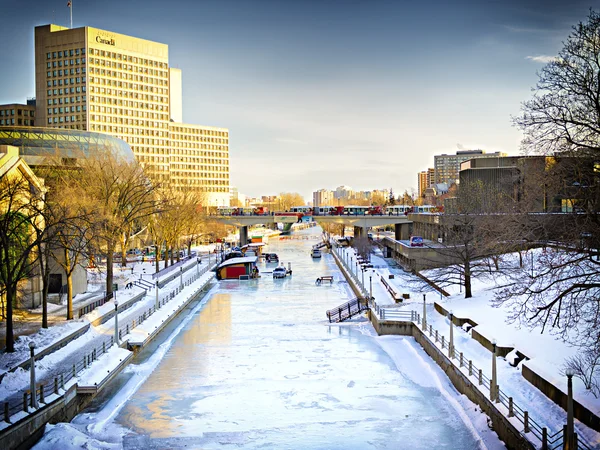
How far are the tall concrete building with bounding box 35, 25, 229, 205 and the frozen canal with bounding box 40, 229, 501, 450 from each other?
113929mm

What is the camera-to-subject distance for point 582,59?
15.7 meters

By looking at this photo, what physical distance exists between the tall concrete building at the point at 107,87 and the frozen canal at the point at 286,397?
113929 mm

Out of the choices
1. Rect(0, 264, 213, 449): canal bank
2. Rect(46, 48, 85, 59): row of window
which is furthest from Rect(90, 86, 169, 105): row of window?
Rect(0, 264, 213, 449): canal bank

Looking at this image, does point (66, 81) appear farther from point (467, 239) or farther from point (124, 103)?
point (467, 239)

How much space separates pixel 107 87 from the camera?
155 meters

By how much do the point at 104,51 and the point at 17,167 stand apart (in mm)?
135322

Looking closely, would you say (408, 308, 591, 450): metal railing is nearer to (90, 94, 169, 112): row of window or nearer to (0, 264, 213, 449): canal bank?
(0, 264, 213, 449): canal bank

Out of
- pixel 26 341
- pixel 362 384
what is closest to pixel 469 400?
pixel 362 384

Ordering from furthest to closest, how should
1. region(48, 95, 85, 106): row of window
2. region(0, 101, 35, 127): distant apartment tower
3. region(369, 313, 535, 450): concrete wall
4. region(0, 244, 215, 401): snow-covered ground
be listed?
region(0, 101, 35, 127): distant apartment tower → region(48, 95, 85, 106): row of window → region(0, 244, 215, 401): snow-covered ground → region(369, 313, 535, 450): concrete wall

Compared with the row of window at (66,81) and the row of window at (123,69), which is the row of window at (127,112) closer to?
the row of window at (66,81)

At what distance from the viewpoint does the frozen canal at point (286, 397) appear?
17969mm

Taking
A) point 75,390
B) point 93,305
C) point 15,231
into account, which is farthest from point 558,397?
point 93,305

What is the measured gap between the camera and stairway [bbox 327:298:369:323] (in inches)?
1457

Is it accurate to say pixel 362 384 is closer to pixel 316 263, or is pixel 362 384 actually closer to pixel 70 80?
pixel 316 263
